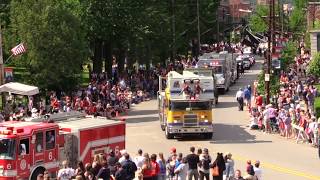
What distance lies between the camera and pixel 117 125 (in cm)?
2847

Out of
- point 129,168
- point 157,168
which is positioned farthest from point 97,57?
point 129,168

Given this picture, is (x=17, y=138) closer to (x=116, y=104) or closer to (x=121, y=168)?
(x=121, y=168)

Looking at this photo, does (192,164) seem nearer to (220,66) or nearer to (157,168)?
(157,168)

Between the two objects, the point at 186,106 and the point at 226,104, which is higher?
the point at 186,106

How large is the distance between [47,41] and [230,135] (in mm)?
14492

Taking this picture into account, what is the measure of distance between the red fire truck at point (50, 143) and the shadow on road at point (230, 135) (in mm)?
9389

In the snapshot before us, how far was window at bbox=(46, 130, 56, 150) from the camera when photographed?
2538cm

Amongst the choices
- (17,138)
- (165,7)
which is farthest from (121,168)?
(165,7)

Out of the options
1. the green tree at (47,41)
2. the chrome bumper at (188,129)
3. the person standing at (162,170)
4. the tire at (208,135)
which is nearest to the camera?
the person standing at (162,170)

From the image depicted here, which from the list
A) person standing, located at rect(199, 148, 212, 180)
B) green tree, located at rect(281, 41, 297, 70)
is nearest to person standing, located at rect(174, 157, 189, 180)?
person standing, located at rect(199, 148, 212, 180)

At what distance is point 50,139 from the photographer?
25.5 m

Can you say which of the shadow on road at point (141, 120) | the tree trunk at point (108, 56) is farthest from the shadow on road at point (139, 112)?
the tree trunk at point (108, 56)

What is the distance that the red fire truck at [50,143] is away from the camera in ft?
79.2

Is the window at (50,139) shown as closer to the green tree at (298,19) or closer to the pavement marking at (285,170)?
the pavement marking at (285,170)
